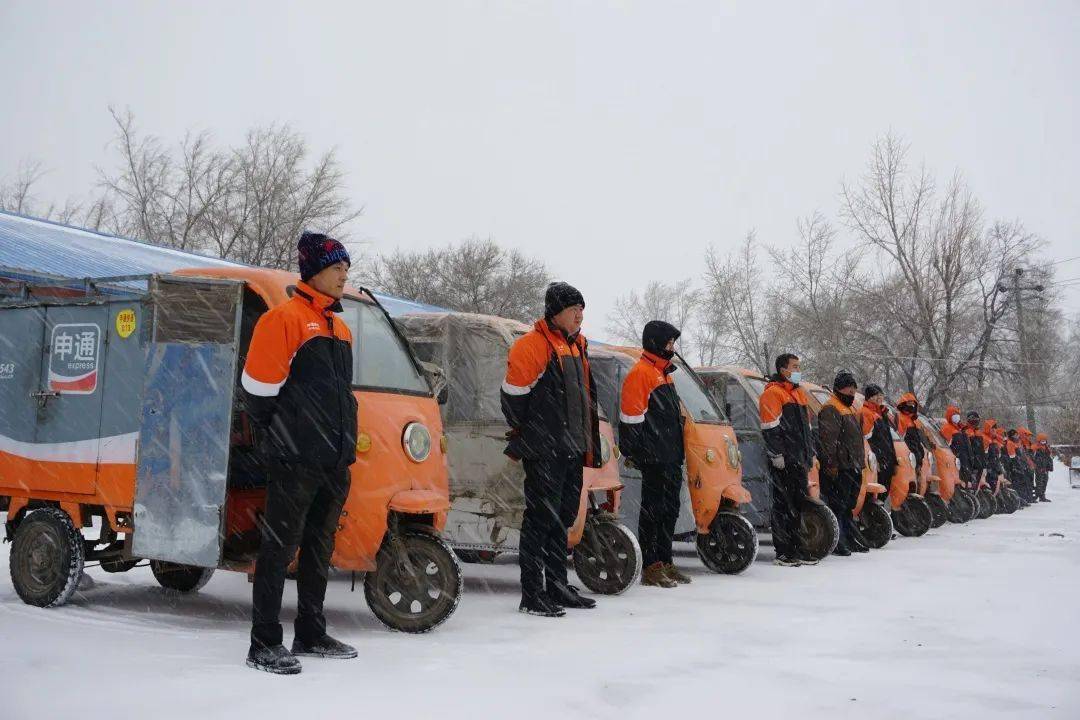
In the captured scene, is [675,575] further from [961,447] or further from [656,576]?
[961,447]

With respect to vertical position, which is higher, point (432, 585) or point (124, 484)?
point (124, 484)

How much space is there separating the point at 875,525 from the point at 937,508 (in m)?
4.02

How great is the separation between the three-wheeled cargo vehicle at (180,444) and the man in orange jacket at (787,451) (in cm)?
477

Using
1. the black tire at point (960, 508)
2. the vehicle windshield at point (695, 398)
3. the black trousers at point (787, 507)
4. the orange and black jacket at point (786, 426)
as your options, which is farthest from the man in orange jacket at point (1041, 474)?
the vehicle windshield at point (695, 398)

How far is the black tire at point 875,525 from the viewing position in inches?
500

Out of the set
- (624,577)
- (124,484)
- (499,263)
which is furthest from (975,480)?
(499,263)

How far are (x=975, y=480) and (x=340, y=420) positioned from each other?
1681 cm

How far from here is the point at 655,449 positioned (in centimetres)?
837

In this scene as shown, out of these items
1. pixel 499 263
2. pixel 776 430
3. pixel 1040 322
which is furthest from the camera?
pixel 499 263

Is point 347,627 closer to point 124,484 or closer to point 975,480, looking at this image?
point 124,484

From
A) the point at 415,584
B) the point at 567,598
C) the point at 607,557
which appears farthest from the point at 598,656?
the point at 607,557

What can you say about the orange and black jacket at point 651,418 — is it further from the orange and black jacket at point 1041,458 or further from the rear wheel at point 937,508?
the orange and black jacket at point 1041,458

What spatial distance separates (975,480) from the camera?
1934 centimetres

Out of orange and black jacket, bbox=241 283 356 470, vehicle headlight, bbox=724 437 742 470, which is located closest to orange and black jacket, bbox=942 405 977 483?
vehicle headlight, bbox=724 437 742 470
